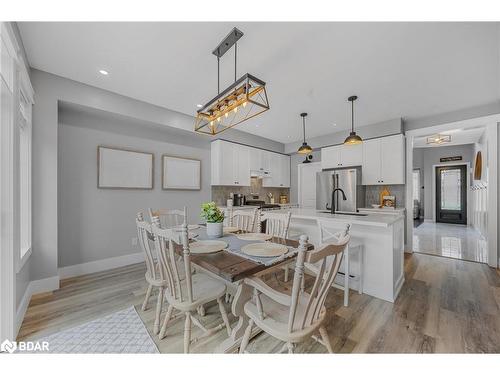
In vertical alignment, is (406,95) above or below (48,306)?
above

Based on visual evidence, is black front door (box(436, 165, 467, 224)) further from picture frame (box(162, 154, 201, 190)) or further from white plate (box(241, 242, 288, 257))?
white plate (box(241, 242, 288, 257))

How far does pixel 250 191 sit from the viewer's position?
5.46m

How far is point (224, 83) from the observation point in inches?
104

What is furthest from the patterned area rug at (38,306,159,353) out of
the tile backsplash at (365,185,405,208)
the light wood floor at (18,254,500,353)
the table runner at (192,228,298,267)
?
the tile backsplash at (365,185,405,208)

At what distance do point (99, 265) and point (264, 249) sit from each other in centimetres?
281

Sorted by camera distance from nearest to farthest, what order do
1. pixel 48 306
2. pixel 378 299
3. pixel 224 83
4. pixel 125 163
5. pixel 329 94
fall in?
pixel 48 306
pixel 378 299
pixel 224 83
pixel 329 94
pixel 125 163

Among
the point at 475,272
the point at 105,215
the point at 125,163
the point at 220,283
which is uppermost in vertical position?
the point at 125,163

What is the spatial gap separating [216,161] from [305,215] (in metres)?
2.40

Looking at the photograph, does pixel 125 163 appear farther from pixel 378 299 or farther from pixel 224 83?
pixel 378 299

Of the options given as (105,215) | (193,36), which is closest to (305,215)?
(193,36)

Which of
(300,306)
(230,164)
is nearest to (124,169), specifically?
(230,164)

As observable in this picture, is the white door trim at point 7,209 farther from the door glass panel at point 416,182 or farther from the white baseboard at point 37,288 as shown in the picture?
the door glass panel at point 416,182

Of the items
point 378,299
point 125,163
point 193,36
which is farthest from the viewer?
point 125,163

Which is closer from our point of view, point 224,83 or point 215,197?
point 224,83
